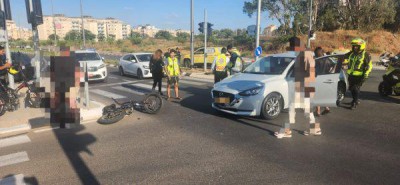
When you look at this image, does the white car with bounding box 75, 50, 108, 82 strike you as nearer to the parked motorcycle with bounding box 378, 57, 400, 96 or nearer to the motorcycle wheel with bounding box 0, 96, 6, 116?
the motorcycle wheel with bounding box 0, 96, 6, 116

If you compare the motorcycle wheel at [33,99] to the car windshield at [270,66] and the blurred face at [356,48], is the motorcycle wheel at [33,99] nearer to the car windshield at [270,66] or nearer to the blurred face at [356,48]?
the car windshield at [270,66]

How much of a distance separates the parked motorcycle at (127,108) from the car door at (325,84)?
409cm

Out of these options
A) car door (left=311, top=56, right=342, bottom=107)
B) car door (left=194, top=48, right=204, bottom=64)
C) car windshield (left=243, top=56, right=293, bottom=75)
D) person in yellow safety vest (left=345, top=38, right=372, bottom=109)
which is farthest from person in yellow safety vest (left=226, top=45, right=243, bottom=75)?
car door (left=194, top=48, right=204, bottom=64)

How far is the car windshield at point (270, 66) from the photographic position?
7567mm

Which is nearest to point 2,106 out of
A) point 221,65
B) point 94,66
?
point 221,65

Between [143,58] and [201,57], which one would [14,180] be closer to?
[143,58]

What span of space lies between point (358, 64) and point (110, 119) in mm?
6347

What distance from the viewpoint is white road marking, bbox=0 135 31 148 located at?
237 inches

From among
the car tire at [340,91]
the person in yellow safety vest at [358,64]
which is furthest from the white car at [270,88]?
the car tire at [340,91]

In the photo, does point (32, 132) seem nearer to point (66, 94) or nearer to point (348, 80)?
point (66, 94)

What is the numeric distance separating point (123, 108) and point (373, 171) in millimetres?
5634

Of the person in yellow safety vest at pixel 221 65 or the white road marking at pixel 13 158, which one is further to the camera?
the person in yellow safety vest at pixel 221 65

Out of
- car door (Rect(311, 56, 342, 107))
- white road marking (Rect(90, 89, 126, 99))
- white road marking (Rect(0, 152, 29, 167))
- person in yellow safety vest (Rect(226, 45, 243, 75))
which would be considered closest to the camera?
white road marking (Rect(0, 152, 29, 167))

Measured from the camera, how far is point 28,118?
7477 mm
